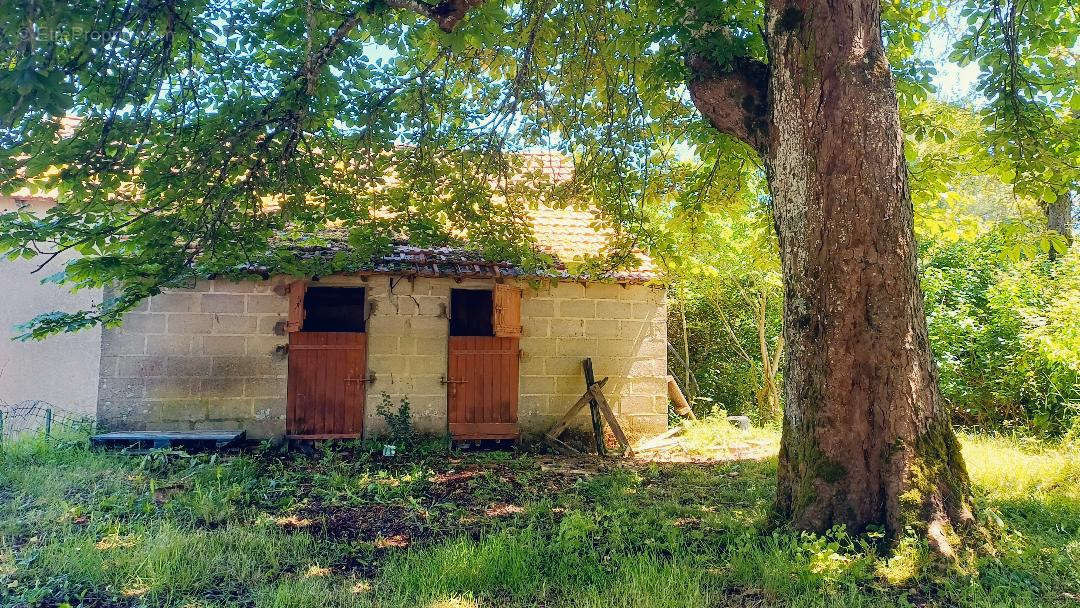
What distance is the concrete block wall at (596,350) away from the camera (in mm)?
8930

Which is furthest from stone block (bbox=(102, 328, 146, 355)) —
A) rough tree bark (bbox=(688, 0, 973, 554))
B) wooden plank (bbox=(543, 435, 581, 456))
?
rough tree bark (bbox=(688, 0, 973, 554))

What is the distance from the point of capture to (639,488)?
20.5 ft

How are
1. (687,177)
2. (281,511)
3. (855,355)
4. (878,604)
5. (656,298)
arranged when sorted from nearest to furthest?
(878,604) → (855,355) → (281,511) → (687,177) → (656,298)

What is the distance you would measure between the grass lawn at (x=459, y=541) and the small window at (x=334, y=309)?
2413 millimetres

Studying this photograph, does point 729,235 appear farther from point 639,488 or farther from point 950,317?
point 639,488

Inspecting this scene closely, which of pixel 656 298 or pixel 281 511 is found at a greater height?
pixel 656 298

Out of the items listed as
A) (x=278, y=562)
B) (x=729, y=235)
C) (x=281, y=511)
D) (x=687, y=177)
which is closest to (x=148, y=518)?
(x=281, y=511)

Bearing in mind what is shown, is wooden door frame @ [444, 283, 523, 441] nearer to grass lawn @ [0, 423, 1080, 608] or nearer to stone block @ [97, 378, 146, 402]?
grass lawn @ [0, 423, 1080, 608]

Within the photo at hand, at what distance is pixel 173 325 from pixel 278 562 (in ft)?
16.3

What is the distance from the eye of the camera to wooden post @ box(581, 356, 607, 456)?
8.56 metres

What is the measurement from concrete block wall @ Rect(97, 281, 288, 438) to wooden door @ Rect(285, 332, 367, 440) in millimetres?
160

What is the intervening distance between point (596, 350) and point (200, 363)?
209 inches

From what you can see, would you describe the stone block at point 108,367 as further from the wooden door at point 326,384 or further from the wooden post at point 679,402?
the wooden post at point 679,402

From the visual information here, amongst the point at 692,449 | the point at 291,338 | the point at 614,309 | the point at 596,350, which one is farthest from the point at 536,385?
the point at 291,338
